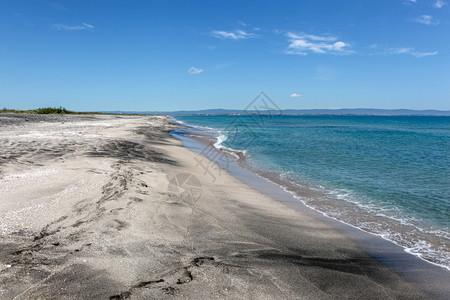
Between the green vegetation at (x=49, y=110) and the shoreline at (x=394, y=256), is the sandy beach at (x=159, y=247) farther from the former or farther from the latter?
the green vegetation at (x=49, y=110)

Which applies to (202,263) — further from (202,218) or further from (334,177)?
(334,177)

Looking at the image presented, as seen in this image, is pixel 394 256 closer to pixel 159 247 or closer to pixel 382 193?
pixel 159 247

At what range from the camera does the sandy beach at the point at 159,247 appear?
333 centimetres

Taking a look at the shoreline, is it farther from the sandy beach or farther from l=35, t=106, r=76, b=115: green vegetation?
l=35, t=106, r=76, b=115: green vegetation

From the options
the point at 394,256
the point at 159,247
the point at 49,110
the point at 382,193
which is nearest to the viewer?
the point at 159,247

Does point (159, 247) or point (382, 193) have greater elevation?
point (159, 247)

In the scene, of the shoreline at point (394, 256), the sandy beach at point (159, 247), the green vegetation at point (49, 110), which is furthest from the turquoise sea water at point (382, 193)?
the green vegetation at point (49, 110)

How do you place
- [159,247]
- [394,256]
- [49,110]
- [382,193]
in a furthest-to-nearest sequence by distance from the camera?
1. [49,110]
2. [382,193]
3. [394,256]
4. [159,247]

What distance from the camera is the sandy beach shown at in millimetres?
3328

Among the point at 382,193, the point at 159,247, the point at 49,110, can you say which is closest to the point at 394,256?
the point at 159,247

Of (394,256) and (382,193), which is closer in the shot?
(394,256)

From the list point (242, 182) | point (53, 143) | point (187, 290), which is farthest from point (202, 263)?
point (53, 143)

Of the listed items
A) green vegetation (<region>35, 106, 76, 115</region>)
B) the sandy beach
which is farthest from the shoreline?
green vegetation (<region>35, 106, 76, 115</region>)

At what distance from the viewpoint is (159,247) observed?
4320mm
